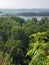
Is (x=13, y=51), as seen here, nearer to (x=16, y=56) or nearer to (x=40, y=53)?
(x=16, y=56)

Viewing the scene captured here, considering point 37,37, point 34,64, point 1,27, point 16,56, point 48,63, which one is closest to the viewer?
point 48,63

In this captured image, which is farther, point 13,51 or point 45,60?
point 13,51

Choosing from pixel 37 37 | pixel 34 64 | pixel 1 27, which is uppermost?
pixel 37 37

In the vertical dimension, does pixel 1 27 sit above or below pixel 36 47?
Result: below

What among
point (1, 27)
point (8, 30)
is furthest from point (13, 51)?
point (1, 27)

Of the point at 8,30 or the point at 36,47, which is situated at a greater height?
the point at 36,47

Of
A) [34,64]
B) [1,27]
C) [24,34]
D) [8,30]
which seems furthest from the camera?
[1,27]

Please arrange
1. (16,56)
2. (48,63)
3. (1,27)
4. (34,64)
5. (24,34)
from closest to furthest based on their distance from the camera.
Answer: (48,63), (34,64), (16,56), (24,34), (1,27)

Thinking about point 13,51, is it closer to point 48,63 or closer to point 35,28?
point 35,28

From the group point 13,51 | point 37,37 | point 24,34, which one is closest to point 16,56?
point 13,51
